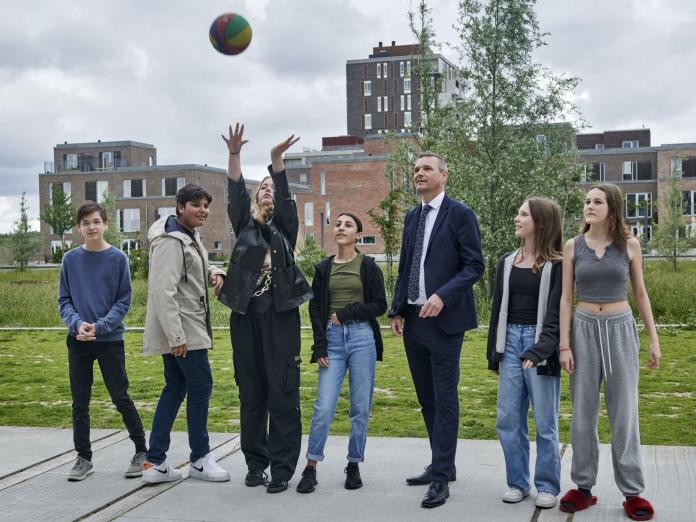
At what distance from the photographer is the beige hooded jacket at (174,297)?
5641 mm

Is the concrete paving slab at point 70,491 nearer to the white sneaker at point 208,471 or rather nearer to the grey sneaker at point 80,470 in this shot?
the grey sneaker at point 80,470

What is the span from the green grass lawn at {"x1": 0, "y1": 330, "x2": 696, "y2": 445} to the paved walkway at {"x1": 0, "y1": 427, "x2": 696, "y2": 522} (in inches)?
39.3

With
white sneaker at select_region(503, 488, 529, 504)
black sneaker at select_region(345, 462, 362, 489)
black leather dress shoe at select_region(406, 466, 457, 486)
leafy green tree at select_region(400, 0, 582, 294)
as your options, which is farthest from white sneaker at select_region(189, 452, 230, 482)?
leafy green tree at select_region(400, 0, 582, 294)

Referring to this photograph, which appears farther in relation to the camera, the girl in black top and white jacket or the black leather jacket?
the black leather jacket

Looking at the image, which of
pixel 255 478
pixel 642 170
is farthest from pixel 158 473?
pixel 642 170

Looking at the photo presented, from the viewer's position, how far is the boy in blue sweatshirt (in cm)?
596

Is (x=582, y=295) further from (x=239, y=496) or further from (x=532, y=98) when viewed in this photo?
(x=532, y=98)

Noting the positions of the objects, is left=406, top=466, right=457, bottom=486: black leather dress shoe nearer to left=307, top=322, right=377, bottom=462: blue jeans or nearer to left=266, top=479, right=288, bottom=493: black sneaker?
left=307, top=322, right=377, bottom=462: blue jeans

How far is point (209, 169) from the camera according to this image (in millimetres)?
84438

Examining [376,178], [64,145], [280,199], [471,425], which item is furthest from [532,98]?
[64,145]

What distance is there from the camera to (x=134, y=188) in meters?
83.8

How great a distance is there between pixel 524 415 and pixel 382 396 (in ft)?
13.3

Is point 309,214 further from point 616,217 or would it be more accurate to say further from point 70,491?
point 616,217

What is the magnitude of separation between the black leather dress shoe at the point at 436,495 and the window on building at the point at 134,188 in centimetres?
8099
